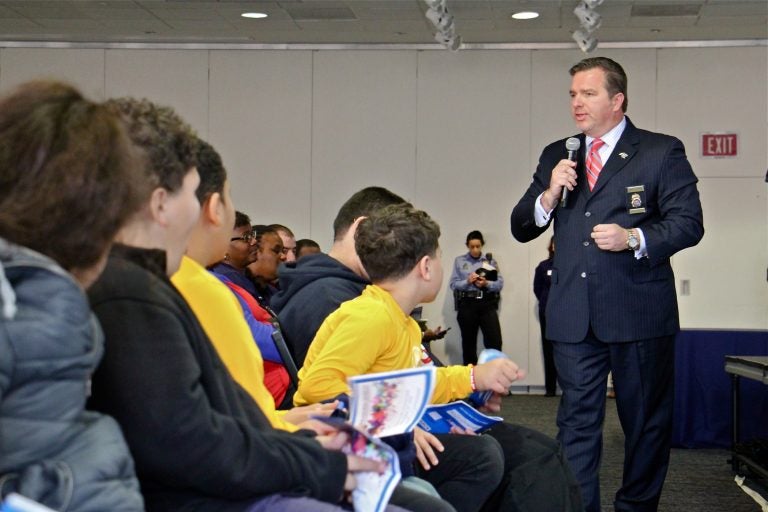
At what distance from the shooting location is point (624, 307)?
11.3 ft

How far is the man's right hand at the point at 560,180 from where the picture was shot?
3434mm

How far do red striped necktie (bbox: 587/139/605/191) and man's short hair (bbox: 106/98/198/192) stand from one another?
222cm

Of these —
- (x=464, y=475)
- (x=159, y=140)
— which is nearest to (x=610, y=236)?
(x=464, y=475)

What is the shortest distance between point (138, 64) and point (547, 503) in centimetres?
896

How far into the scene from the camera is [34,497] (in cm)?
112

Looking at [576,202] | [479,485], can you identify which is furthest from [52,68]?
[479,485]

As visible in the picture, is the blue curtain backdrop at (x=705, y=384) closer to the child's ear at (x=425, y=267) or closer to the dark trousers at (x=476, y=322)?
the child's ear at (x=425, y=267)

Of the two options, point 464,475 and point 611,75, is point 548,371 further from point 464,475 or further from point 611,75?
point 464,475

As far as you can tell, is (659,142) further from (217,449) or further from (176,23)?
(176,23)

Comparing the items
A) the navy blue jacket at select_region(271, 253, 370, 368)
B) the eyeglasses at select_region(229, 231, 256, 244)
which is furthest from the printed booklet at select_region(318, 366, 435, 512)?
the eyeglasses at select_region(229, 231, 256, 244)

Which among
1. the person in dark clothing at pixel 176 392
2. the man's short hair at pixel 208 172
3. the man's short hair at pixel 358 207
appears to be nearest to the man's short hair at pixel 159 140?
the person in dark clothing at pixel 176 392

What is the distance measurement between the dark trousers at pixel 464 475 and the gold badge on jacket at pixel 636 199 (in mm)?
1391

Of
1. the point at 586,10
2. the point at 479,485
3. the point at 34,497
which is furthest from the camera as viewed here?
the point at 586,10

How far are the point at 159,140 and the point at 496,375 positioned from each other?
1.17 meters
